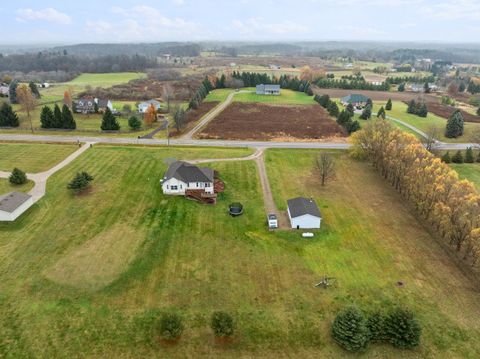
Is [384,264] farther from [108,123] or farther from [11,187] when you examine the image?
[108,123]

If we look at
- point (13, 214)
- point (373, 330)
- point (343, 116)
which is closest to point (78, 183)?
point (13, 214)

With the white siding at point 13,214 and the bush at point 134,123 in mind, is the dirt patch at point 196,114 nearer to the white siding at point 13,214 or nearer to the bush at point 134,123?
the bush at point 134,123

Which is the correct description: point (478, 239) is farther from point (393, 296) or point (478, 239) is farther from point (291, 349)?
point (291, 349)

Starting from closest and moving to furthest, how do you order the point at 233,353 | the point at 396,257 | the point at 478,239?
the point at 233,353
the point at 478,239
the point at 396,257

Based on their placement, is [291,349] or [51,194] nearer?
[291,349]

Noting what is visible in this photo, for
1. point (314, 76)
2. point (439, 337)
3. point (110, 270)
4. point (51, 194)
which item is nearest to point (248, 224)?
point (110, 270)

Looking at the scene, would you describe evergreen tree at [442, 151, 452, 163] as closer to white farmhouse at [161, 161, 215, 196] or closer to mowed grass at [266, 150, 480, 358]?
mowed grass at [266, 150, 480, 358]
